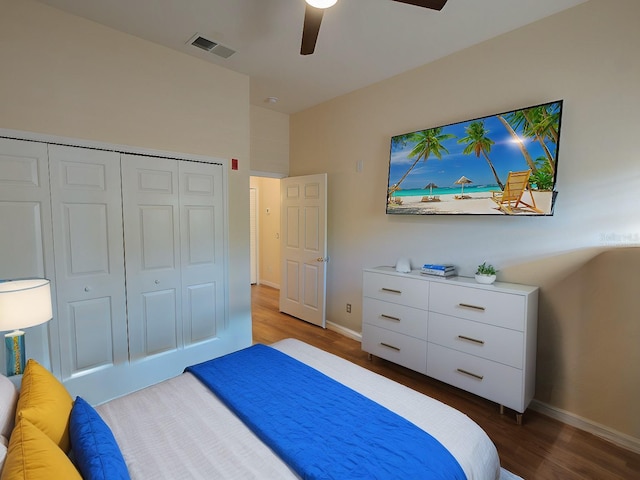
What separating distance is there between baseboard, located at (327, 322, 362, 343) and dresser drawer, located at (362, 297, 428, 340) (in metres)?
0.66

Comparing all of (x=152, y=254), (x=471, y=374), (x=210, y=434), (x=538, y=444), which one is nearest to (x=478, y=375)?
(x=471, y=374)

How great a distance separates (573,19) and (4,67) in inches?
151

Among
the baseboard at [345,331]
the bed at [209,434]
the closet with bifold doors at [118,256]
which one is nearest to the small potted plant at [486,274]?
the bed at [209,434]

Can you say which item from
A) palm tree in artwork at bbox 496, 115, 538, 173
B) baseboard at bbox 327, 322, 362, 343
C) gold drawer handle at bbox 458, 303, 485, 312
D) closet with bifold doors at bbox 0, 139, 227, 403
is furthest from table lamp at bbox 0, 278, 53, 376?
palm tree in artwork at bbox 496, 115, 538, 173

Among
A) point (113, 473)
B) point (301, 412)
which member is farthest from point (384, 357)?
point (113, 473)

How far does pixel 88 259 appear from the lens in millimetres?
2422

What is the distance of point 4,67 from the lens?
2.06 meters

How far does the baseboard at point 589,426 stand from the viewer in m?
2.02

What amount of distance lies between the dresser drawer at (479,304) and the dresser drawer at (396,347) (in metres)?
0.40

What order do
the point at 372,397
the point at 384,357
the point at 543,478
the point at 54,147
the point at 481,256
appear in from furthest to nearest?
1. the point at 384,357
2. the point at 481,256
3. the point at 54,147
4. the point at 543,478
5. the point at 372,397

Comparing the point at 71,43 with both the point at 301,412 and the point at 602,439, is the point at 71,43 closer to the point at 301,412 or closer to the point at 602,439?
the point at 301,412

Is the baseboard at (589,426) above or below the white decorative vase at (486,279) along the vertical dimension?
below

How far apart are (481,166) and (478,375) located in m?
1.65

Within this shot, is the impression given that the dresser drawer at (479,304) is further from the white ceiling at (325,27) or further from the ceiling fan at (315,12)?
the white ceiling at (325,27)
